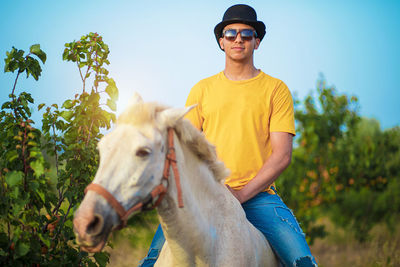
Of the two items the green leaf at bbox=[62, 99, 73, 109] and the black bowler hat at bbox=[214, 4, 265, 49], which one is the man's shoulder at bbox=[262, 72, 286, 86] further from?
the green leaf at bbox=[62, 99, 73, 109]

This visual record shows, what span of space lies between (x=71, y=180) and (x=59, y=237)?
0.51 meters

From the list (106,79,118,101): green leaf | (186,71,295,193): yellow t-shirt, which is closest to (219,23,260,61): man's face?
(186,71,295,193): yellow t-shirt

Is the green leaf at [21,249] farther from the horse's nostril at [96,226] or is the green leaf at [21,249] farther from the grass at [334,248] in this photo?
the grass at [334,248]

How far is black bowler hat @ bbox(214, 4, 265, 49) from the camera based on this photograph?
12.5 feet

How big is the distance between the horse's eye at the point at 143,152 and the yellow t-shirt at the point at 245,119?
59.5 inches

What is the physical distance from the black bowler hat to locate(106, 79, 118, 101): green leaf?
1259 millimetres

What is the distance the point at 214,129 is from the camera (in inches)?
145

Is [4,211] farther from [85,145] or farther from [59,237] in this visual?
[85,145]

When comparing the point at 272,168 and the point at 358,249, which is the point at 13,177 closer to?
the point at 272,168

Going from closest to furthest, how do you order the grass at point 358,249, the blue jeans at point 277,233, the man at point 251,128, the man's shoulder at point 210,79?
the blue jeans at point 277,233 < the man at point 251,128 < the man's shoulder at point 210,79 < the grass at point 358,249

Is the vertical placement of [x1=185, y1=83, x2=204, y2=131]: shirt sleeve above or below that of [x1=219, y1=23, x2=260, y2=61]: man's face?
below

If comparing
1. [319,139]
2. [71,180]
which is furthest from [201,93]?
[319,139]

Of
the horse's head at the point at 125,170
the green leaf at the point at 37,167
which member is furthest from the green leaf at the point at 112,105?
the horse's head at the point at 125,170

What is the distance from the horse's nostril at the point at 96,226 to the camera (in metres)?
2.00
